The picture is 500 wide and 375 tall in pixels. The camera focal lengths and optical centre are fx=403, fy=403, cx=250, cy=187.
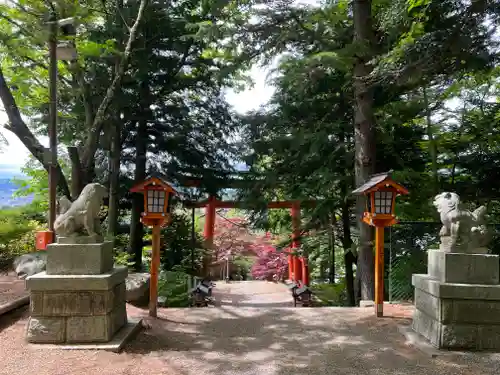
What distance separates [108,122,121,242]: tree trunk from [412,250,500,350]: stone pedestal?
26.9ft

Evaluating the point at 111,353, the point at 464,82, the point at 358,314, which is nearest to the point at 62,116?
the point at 111,353

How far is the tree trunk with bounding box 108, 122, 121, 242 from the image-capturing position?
10.7 metres

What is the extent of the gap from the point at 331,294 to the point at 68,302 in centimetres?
829

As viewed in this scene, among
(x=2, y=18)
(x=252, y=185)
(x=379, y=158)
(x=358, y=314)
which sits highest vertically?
(x=2, y=18)

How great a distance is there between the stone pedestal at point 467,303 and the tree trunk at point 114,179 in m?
8.20

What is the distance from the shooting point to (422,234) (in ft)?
27.6

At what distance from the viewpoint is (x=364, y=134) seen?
830cm

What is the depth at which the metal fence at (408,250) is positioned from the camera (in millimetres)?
8219

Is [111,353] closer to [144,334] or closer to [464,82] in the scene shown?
[144,334]

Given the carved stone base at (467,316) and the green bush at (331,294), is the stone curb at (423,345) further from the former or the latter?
the green bush at (331,294)

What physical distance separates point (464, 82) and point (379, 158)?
2.35 m

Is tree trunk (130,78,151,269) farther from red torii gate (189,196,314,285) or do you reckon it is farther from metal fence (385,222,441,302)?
metal fence (385,222,441,302)

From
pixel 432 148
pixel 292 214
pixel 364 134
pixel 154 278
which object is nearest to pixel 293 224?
pixel 292 214

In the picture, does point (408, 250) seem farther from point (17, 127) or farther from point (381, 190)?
point (17, 127)
